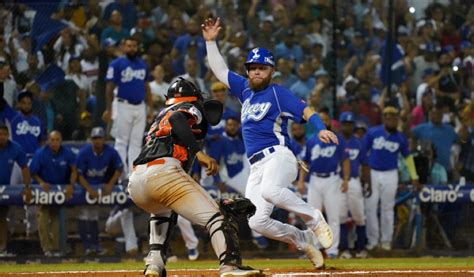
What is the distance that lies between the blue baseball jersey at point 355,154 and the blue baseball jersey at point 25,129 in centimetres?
429

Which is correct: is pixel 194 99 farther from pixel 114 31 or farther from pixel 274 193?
pixel 114 31

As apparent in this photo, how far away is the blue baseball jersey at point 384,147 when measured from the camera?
14.5 metres

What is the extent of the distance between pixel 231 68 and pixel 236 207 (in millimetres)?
7798

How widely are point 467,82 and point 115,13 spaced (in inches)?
204

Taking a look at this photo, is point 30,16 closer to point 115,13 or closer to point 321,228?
point 115,13

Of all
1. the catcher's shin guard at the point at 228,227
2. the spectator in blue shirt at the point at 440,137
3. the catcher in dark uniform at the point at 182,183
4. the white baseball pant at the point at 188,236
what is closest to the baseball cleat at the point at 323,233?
the catcher in dark uniform at the point at 182,183

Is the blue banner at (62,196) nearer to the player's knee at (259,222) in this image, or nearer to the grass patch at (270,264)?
the grass patch at (270,264)

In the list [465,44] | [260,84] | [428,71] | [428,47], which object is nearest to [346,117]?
[428,71]

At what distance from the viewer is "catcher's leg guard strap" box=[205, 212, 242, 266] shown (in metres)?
7.09

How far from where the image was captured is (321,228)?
9.23 m

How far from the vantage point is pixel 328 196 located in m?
14.0

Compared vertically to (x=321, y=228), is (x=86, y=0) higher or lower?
higher

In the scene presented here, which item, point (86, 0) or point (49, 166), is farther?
point (86, 0)

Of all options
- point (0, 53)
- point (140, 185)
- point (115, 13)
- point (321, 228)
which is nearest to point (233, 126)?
point (115, 13)
